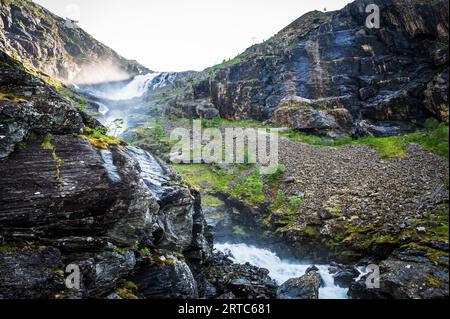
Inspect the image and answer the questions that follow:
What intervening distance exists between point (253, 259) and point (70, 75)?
8950 cm

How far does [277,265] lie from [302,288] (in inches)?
226

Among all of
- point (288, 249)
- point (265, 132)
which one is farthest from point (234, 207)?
point (265, 132)

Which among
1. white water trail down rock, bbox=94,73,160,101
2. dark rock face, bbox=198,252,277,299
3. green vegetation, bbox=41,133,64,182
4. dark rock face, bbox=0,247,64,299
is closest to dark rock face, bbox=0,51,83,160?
green vegetation, bbox=41,133,64,182

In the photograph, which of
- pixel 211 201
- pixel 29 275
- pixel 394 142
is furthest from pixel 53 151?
pixel 394 142

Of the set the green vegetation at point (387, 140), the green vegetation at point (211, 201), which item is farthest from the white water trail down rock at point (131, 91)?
the green vegetation at point (211, 201)

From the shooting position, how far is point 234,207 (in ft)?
95.0

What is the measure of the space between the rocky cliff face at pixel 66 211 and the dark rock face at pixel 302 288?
4.96 meters

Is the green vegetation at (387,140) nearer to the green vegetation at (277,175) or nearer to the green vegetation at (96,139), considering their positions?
the green vegetation at (277,175)

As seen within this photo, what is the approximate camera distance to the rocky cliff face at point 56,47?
69.0 metres

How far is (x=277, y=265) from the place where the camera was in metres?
21.0

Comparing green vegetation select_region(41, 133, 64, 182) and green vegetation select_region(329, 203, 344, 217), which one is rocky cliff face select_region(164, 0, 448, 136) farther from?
green vegetation select_region(41, 133, 64, 182)

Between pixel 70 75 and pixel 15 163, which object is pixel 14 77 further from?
pixel 70 75

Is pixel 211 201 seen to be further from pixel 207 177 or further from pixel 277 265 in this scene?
pixel 277 265
